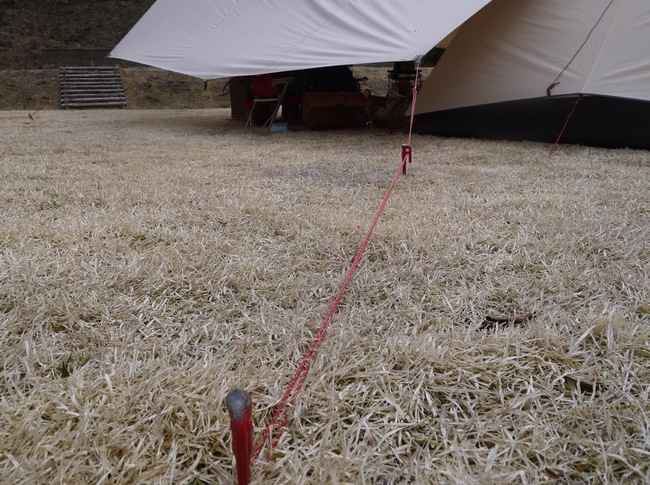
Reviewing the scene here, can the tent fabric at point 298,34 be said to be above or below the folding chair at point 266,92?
above

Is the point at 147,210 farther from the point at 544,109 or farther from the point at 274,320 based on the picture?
the point at 544,109

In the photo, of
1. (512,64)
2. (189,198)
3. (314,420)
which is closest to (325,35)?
(512,64)

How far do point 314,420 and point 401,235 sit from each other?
2.39 ft

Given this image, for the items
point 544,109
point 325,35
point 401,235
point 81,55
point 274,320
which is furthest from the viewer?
point 81,55

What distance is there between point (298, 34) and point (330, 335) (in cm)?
363

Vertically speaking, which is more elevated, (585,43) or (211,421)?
(585,43)

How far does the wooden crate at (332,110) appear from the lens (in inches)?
192

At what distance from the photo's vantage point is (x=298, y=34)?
3803mm

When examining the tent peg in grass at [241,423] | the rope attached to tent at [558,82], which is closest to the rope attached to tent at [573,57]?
the rope attached to tent at [558,82]

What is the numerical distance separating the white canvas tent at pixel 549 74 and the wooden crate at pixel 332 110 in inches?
45.3

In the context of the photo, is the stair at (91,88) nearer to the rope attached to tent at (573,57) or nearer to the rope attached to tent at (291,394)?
the rope attached to tent at (573,57)

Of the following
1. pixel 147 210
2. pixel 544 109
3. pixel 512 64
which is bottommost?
Answer: pixel 147 210

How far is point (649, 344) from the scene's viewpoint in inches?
28.0

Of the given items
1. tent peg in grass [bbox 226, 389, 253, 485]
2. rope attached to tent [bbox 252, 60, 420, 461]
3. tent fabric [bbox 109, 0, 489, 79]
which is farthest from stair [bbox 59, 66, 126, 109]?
tent peg in grass [bbox 226, 389, 253, 485]
